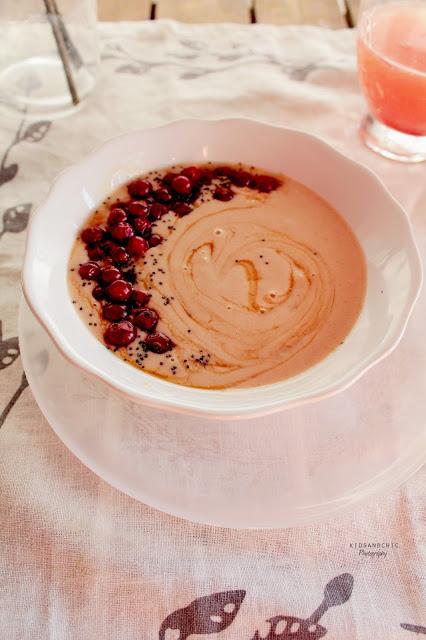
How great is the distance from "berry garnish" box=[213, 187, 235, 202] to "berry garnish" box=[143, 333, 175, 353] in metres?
0.34

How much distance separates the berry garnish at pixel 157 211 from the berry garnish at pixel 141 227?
0.03m

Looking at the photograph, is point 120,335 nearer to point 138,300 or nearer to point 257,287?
point 138,300

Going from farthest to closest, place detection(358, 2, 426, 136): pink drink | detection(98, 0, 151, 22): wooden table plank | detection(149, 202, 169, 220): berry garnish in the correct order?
detection(98, 0, 151, 22): wooden table plank → detection(358, 2, 426, 136): pink drink → detection(149, 202, 169, 220): berry garnish

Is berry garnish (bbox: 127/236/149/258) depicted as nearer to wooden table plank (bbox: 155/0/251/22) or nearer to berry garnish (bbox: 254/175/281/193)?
berry garnish (bbox: 254/175/281/193)

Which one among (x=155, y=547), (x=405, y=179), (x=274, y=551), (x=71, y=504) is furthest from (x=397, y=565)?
(x=405, y=179)

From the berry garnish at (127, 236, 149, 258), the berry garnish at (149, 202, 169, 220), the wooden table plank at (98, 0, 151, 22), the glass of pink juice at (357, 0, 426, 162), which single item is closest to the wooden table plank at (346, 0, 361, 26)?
the glass of pink juice at (357, 0, 426, 162)

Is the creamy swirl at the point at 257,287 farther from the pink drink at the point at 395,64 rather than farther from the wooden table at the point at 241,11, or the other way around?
the wooden table at the point at 241,11

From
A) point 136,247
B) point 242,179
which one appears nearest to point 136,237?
point 136,247

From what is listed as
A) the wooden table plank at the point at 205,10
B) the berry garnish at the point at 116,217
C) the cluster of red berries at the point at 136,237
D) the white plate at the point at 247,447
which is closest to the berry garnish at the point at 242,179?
the cluster of red berries at the point at 136,237

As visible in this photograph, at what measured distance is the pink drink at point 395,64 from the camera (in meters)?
1.20

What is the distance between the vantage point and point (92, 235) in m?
1.02

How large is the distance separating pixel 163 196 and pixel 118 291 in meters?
0.25

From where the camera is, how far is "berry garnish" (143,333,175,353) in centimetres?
89

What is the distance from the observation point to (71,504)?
79cm
